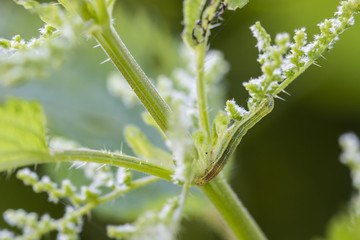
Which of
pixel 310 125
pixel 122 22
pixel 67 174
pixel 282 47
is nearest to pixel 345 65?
pixel 310 125

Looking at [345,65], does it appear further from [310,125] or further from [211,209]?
[211,209]

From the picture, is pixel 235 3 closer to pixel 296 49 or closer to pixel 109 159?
pixel 296 49

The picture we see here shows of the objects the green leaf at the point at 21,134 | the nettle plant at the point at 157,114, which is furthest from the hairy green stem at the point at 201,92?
the green leaf at the point at 21,134

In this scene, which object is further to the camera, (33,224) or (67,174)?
(67,174)

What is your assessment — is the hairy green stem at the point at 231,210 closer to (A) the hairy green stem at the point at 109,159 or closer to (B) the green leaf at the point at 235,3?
(A) the hairy green stem at the point at 109,159

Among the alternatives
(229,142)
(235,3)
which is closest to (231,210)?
(229,142)

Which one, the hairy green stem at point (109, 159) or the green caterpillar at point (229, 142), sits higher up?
the hairy green stem at point (109, 159)
